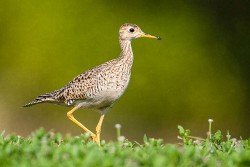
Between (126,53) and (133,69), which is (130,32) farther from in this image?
(133,69)

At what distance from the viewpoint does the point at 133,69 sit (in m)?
22.2

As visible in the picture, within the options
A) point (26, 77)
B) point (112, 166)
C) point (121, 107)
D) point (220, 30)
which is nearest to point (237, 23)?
point (220, 30)

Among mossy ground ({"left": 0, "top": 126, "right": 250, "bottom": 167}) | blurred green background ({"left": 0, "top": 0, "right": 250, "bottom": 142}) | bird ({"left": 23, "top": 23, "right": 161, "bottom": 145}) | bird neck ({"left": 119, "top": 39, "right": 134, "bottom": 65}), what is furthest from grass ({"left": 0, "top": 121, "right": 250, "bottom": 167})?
blurred green background ({"left": 0, "top": 0, "right": 250, "bottom": 142})

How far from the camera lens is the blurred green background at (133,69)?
874 inches

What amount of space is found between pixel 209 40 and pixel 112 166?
14.9 meters

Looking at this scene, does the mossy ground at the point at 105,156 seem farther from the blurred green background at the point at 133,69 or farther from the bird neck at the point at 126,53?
the blurred green background at the point at 133,69

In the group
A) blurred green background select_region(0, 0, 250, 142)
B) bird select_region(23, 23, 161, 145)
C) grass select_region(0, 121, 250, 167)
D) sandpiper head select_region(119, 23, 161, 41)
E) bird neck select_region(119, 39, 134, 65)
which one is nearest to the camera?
grass select_region(0, 121, 250, 167)

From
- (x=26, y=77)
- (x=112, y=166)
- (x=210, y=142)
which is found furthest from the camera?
(x=26, y=77)

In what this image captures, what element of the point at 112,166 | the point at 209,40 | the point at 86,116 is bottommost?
the point at 112,166

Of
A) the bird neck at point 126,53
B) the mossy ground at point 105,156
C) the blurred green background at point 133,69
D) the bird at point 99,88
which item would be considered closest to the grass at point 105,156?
the mossy ground at point 105,156

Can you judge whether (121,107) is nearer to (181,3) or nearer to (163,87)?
(163,87)

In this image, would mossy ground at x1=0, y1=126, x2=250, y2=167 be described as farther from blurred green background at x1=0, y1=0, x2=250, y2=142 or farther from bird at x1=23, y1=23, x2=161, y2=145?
blurred green background at x1=0, y1=0, x2=250, y2=142

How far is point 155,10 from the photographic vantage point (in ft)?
75.0

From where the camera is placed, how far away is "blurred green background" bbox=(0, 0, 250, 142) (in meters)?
22.2
